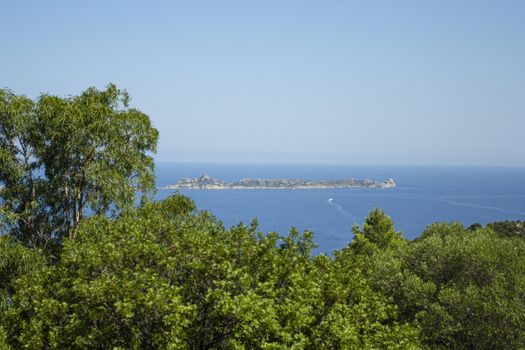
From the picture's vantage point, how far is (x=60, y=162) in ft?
74.6

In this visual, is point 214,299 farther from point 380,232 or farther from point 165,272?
point 380,232

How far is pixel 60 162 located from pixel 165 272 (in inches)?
466

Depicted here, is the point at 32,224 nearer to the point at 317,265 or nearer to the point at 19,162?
the point at 19,162

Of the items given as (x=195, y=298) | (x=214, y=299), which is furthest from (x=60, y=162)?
(x=214, y=299)

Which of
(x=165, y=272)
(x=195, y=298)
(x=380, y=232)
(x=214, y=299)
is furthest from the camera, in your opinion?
(x=380, y=232)

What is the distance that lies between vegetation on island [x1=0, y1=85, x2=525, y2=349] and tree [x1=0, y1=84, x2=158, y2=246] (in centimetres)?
7

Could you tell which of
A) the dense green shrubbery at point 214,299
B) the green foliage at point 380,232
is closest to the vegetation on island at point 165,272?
Answer: the dense green shrubbery at point 214,299

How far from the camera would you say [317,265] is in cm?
1642

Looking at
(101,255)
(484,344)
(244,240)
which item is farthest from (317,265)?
(484,344)

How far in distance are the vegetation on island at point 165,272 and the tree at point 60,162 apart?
0.07 metres

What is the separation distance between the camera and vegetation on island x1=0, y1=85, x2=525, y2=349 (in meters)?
12.2

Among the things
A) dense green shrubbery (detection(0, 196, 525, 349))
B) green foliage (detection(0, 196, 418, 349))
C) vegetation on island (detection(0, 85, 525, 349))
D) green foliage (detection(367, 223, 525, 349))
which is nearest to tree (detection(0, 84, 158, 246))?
vegetation on island (detection(0, 85, 525, 349))

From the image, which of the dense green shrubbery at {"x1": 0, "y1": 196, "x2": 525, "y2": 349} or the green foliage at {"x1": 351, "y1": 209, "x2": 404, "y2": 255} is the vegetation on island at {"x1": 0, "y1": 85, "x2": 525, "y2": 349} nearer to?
the dense green shrubbery at {"x1": 0, "y1": 196, "x2": 525, "y2": 349}

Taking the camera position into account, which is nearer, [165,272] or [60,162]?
[165,272]
